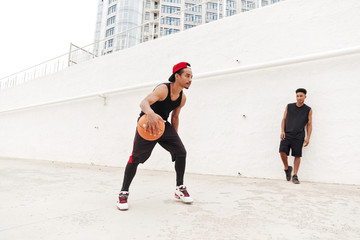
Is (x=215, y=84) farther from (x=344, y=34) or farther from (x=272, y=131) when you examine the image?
(x=344, y=34)

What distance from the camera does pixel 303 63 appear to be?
366cm

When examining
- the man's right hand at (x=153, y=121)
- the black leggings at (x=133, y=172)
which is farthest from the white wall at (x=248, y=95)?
the man's right hand at (x=153, y=121)

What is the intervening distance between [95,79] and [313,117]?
20.0ft

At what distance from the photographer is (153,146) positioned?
2.25 metres

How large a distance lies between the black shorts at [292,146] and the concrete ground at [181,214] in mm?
606

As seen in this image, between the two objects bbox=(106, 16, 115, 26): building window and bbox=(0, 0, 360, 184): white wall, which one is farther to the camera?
bbox=(106, 16, 115, 26): building window

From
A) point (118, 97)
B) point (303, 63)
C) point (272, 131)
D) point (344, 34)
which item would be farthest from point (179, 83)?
point (118, 97)

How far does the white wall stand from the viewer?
11.0 feet

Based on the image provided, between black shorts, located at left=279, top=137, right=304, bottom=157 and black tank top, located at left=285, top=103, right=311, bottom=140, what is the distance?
59 mm

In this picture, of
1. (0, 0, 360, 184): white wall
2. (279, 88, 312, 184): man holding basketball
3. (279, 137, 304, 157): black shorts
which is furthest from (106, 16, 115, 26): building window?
(279, 137, 304, 157): black shorts

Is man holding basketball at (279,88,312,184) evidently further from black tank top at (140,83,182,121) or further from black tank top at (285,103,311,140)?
black tank top at (140,83,182,121)

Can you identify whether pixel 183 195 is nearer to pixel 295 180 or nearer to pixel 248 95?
pixel 295 180

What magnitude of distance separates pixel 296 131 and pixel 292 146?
0.75 ft

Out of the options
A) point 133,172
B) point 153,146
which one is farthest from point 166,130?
point 133,172
